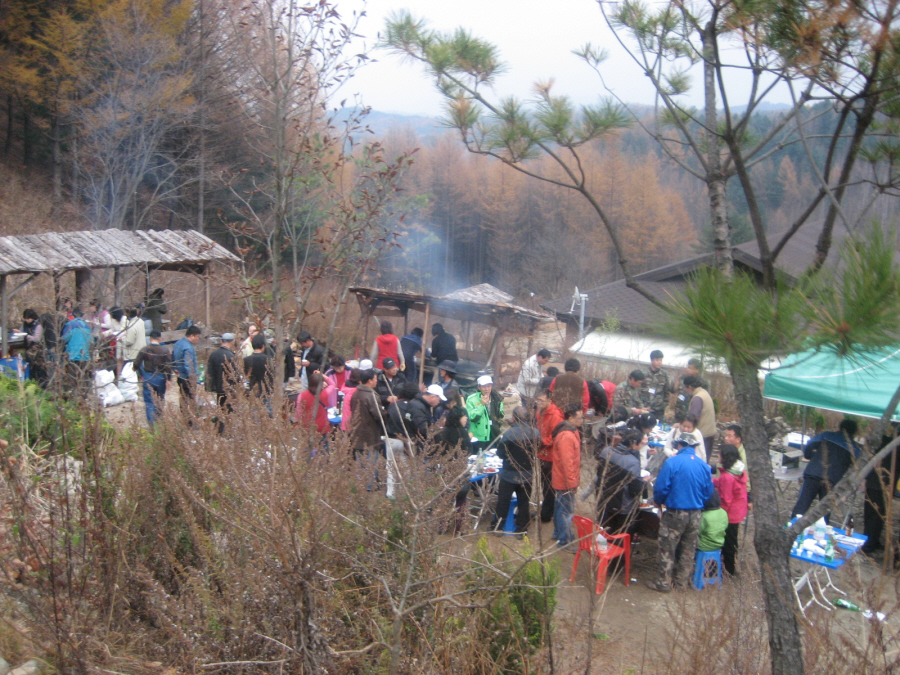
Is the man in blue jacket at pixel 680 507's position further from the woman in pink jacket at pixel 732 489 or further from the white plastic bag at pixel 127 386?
the white plastic bag at pixel 127 386

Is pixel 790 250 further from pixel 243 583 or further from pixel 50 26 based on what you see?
pixel 50 26

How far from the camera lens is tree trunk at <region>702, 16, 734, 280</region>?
108 inches

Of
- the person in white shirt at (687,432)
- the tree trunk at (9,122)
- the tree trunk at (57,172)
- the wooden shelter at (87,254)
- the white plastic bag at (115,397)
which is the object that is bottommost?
the white plastic bag at (115,397)

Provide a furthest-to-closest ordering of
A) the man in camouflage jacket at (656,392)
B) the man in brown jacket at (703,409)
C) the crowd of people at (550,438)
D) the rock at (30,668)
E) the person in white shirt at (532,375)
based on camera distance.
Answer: the man in camouflage jacket at (656,392) → the person in white shirt at (532,375) → the man in brown jacket at (703,409) → the crowd of people at (550,438) → the rock at (30,668)

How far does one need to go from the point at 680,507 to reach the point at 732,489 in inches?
25.9

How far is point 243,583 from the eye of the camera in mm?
2883

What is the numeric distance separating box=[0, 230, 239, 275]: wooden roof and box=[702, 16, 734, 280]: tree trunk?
295 inches

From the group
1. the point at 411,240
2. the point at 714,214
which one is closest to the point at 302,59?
the point at 714,214

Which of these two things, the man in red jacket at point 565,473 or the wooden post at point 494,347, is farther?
the wooden post at point 494,347

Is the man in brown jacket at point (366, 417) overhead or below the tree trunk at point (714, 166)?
below

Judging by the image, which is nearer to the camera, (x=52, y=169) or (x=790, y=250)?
(x=790, y=250)

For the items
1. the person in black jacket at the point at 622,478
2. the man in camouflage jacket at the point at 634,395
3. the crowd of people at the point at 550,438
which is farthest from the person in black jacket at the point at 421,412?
the man in camouflage jacket at the point at 634,395

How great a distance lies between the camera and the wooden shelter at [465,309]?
492 inches

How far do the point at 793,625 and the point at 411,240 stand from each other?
98.1 ft
